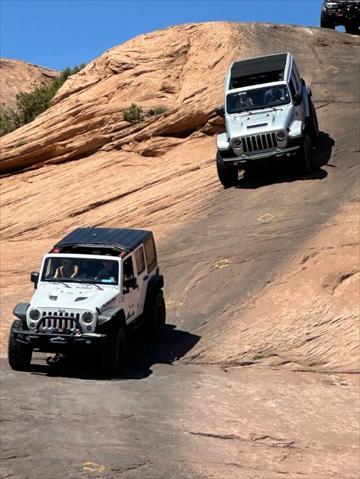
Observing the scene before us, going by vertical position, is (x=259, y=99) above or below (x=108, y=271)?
above

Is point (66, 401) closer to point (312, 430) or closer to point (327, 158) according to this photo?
point (312, 430)

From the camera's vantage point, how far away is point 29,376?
40.7 ft

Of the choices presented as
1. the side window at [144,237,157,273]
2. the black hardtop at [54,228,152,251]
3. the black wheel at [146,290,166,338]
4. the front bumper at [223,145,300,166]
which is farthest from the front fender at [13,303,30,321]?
the front bumper at [223,145,300,166]

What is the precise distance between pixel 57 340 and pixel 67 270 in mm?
1493

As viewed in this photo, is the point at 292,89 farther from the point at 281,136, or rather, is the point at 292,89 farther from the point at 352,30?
the point at 352,30

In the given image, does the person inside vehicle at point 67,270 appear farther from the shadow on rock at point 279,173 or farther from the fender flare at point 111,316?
the shadow on rock at point 279,173

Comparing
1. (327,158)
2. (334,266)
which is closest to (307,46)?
(327,158)

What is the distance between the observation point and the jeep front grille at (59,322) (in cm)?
1250

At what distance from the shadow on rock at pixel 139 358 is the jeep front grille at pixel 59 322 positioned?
749mm

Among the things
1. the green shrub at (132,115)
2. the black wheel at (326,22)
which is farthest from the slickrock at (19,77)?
the green shrub at (132,115)

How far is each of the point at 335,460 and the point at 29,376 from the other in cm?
480

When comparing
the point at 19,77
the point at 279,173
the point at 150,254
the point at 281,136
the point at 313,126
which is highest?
the point at 281,136

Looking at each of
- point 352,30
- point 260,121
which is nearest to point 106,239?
point 260,121

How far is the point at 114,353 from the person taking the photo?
12.6m
